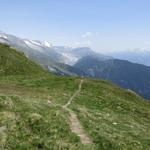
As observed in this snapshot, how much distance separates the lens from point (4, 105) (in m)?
27.4

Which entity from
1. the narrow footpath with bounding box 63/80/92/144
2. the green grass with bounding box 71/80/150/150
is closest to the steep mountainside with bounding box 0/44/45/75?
the green grass with bounding box 71/80/150/150

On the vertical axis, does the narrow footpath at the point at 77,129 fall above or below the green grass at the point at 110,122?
above

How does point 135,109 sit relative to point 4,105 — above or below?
below

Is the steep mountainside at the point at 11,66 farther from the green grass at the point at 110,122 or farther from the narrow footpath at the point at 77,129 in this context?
the narrow footpath at the point at 77,129

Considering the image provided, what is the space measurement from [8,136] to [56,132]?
4.35 metres

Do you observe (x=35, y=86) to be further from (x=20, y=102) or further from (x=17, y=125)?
(x=17, y=125)

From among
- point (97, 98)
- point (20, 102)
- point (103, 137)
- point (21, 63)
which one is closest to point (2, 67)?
point (21, 63)

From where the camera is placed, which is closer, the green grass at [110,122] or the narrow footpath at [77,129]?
the narrow footpath at [77,129]

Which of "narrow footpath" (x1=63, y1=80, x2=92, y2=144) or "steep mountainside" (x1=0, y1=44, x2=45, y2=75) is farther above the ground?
"narrow footpath" (x1=63, y1=80, x2=92, y2=144)

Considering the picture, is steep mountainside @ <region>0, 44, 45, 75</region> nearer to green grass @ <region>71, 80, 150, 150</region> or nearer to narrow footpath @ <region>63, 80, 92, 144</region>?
green grass @ <region>71, 80, 150, 150</region>

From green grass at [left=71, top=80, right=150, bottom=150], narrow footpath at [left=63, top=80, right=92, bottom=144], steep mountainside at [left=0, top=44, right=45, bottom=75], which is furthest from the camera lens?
steep mountainside at [left=0, top=44, right=45, bottom=75]

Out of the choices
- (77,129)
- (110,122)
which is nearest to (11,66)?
(110,122)

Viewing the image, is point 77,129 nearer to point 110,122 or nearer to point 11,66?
point 110,122

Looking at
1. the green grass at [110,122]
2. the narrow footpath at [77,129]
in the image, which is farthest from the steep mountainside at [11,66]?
the narrow footpath at [77,129]
